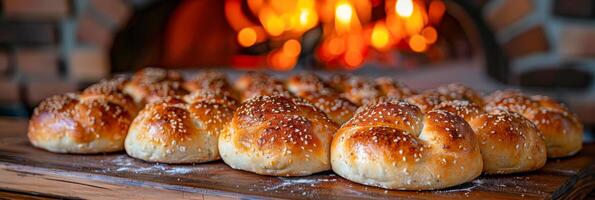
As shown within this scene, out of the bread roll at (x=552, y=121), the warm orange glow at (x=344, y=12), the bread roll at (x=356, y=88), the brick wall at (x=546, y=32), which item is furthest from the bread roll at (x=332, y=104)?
the warm orange glow at (x=344, y=12)

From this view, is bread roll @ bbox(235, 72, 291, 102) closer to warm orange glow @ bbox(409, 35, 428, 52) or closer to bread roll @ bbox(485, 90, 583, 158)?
bread roll @ bbox(485, 90, 583, 158)

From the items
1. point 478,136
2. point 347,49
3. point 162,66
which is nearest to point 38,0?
point 162,66

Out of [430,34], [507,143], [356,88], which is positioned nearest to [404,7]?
[430,34]

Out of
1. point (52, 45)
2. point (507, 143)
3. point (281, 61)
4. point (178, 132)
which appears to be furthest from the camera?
point (281, 61)

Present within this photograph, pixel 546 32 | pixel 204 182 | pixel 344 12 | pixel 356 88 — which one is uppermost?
pixel 344 12

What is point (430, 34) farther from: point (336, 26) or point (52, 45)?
point (52, 45)

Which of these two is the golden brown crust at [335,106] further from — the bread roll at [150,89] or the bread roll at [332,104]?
the bread roll at [150,89]

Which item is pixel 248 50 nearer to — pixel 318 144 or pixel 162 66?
pixel 162 66
